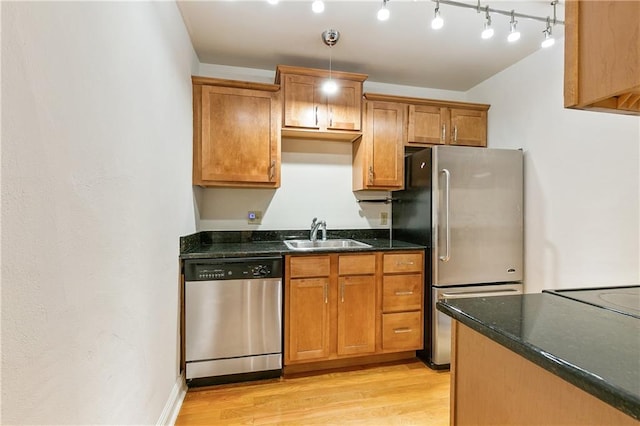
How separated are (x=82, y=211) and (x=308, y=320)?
1686mm

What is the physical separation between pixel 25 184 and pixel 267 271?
157 cm

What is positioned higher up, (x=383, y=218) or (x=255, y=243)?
(x=383, y=218)

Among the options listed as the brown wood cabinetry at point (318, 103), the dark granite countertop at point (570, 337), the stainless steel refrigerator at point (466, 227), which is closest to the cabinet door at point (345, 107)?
the brown wood cabinetry at point (318, 103)

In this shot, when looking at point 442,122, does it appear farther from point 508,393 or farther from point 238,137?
point 508,393

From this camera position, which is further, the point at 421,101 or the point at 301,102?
the point at 421,101

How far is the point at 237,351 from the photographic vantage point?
82.4 inches

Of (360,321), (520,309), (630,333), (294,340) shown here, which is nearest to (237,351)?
(294,340)

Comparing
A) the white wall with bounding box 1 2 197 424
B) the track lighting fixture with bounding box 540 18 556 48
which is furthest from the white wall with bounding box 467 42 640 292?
the white wall with bounding box 1 2 197 424

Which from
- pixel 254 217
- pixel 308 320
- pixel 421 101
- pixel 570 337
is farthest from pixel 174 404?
pixel 421 101

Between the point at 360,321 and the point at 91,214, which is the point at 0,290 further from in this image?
the point at 360,321

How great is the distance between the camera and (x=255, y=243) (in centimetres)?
263

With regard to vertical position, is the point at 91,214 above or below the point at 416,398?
above

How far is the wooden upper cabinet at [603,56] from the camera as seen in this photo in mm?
554

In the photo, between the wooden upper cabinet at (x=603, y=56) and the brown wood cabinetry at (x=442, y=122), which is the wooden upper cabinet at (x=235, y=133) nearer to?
the brown wood cabinetry at (x=442, y=122)
